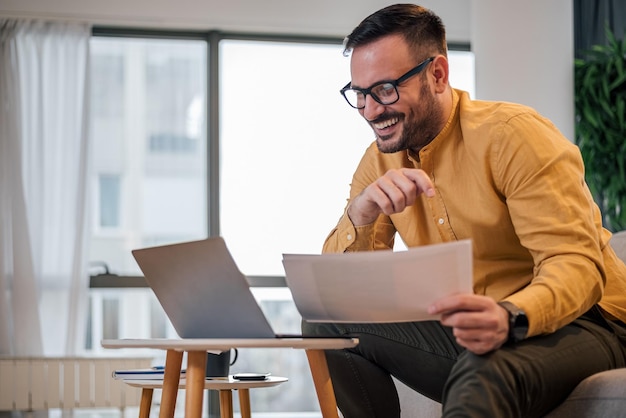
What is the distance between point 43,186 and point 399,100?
334 cm

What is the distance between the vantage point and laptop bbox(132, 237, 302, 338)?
1.45m

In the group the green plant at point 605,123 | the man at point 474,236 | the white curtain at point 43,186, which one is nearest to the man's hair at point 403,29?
the man at point 474,236

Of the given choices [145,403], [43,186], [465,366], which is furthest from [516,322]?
[43,186]

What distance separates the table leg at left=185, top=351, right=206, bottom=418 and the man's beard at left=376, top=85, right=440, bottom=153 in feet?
2.01

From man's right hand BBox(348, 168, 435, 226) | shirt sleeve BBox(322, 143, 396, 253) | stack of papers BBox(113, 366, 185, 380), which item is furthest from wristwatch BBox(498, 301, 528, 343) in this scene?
stack of papers BBox(113, 366, 185, 380)

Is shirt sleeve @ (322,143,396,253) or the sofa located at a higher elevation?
shirt sleeve @ (322,143,396,253)

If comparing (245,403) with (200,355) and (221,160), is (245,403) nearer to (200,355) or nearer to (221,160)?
(200,355)

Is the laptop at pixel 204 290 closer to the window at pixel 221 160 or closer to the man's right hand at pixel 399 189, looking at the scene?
the man's right hand at pixel 399 189

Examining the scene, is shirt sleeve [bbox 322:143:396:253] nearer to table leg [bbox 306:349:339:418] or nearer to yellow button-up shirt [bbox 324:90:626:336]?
yellow button-up shirt [bbox 324:90:626:336]

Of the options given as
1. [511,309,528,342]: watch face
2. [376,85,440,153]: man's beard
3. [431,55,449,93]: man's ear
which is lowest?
[511,309,528,342]: watch face

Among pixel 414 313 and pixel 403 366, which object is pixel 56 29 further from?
pixel 414 313

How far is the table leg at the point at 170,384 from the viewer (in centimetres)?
165

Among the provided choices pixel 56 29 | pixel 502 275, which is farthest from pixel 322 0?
pixel 502 275

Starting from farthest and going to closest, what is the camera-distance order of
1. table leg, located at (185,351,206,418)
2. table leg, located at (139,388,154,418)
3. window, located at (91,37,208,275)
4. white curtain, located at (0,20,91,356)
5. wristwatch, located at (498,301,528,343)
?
window, located at (91,37,208,275) < white curtain, located at (0,20,91,356) < table leg, located at (139,388,154,418) < table leg, located at (185,351,206,418) < wristwatch, located at (498,301,528,343)
